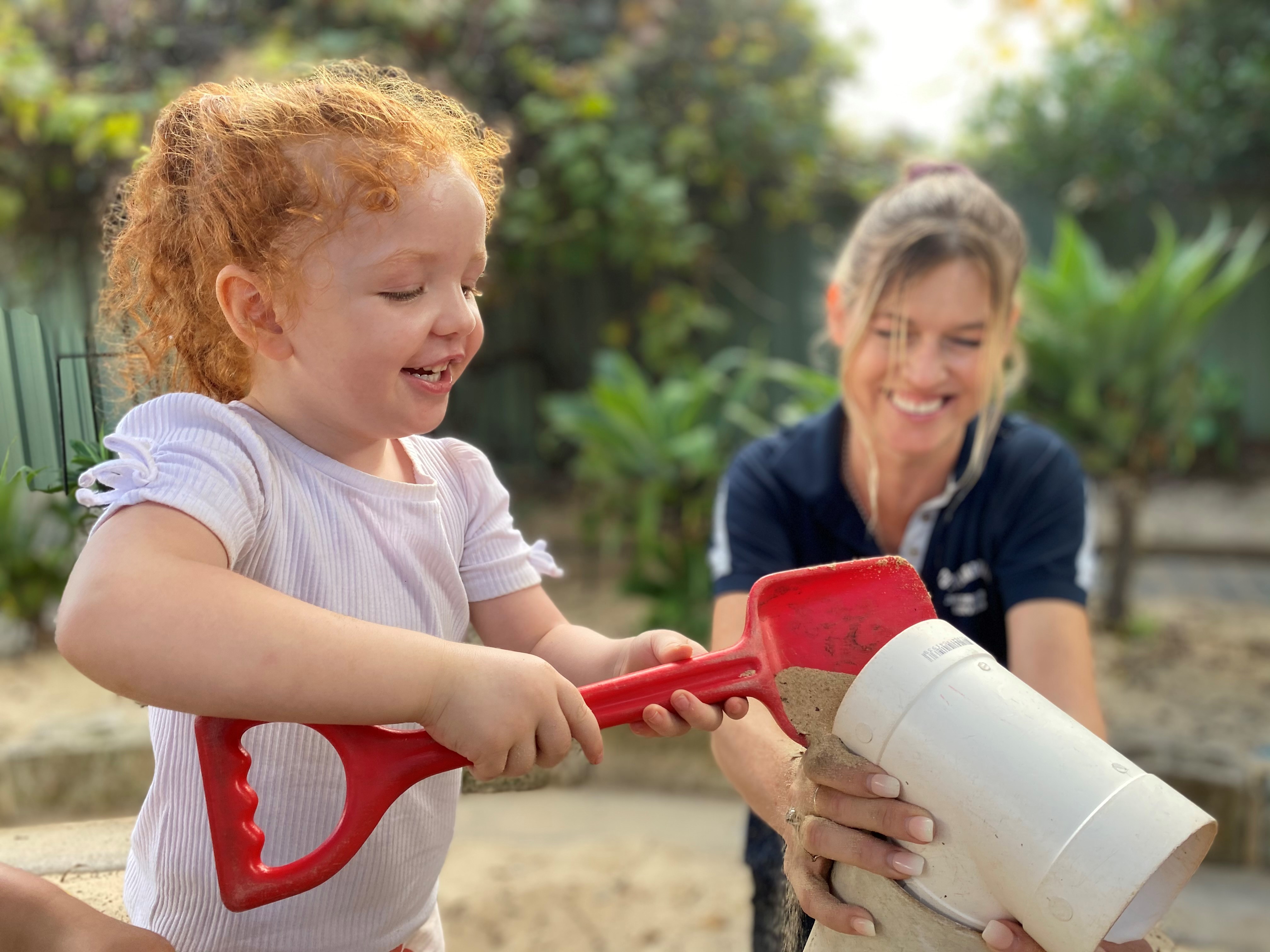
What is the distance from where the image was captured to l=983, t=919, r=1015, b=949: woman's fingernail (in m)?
1.01

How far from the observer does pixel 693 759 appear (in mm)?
3760

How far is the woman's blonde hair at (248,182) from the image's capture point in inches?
40.1

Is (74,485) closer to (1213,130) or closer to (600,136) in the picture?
(600,136)

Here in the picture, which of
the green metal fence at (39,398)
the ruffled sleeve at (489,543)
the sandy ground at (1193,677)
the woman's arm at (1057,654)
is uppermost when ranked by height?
the green metal fence at (39,398)

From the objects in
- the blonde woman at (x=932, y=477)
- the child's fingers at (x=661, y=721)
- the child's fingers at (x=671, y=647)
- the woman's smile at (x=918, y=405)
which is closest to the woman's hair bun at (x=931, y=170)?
the blonde woman at (x=932, y=477)

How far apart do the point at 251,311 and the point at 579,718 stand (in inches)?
20.5

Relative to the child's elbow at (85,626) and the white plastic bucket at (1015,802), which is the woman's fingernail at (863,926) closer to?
the white plastic bucket at (1015,802)

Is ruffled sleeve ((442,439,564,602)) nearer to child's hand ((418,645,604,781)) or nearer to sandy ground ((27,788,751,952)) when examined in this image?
child's hand ((418,645,604,781))

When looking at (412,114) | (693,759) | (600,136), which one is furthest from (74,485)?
(600,136)

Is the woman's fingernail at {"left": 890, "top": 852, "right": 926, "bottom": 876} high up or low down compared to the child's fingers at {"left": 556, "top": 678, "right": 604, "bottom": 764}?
down

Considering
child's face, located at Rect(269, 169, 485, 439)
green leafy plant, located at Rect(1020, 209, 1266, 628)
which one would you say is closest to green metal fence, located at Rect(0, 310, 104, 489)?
child's face, located at Rect(269, 169, 485, 439)

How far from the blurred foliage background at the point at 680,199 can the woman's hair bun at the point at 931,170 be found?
0.40 m

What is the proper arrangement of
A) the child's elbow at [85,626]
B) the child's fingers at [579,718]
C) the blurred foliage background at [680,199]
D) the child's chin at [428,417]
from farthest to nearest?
the blurred foliage background at [680,199] < the child's chin at [428,417] < the child's fingers at [579,718] < the child's elbow at [85,626]

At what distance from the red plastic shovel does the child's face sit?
1.07 feet
